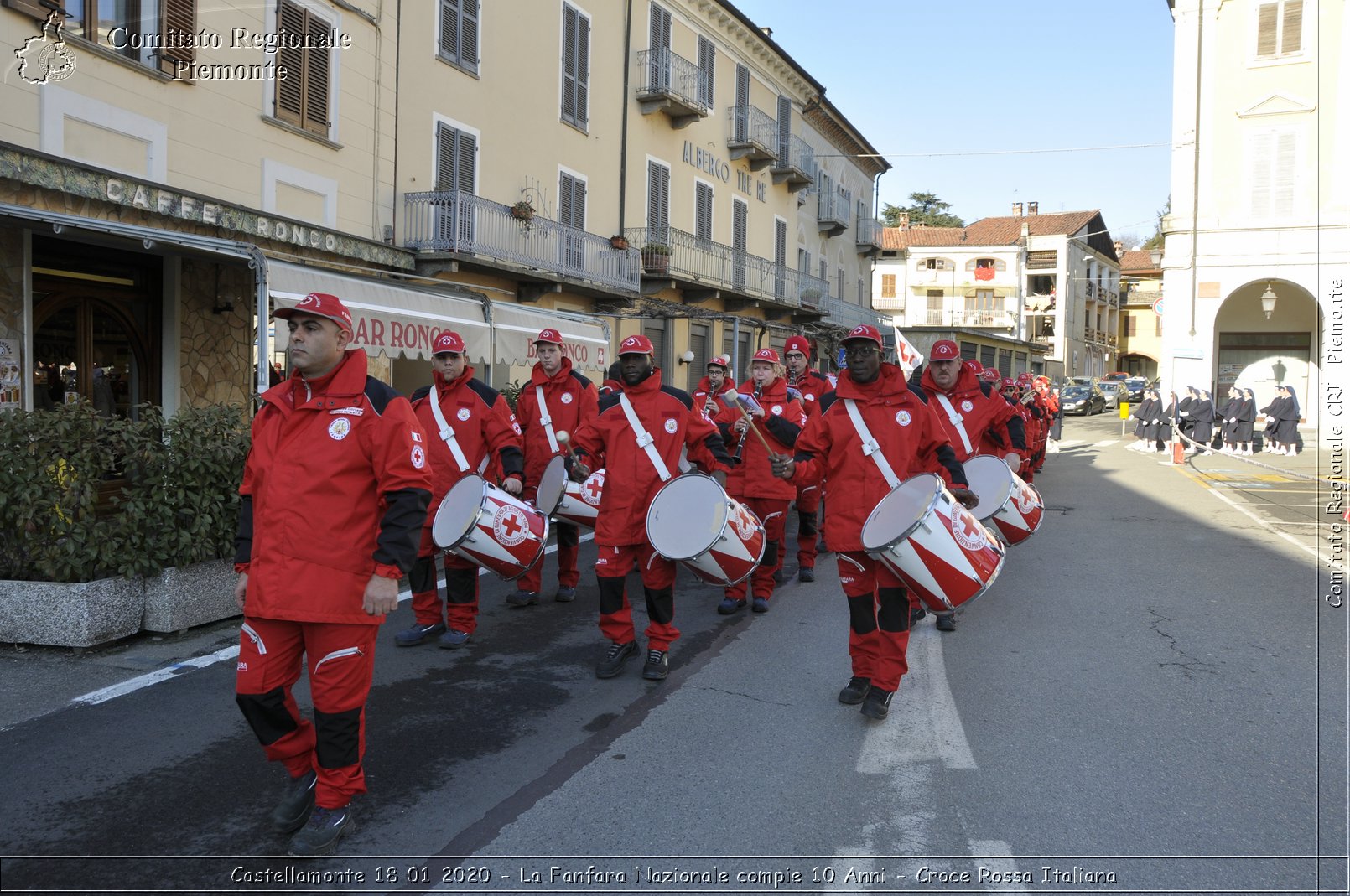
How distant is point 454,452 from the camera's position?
6.62 m

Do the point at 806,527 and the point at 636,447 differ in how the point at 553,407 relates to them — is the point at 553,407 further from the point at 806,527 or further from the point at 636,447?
the point at 806,527

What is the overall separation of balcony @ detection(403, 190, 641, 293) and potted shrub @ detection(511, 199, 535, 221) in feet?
0.21

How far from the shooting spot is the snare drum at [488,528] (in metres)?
6.02

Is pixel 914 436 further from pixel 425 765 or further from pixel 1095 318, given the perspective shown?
pixel 1095 318

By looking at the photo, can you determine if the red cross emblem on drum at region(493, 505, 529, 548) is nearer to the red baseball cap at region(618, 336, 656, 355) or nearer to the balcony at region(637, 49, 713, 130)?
the red baseball cap at region(618, 336, 656, 355)

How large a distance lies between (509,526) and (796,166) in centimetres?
2863

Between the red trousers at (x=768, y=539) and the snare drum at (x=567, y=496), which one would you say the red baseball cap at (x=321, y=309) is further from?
the red trousers at (x=768, y=539)

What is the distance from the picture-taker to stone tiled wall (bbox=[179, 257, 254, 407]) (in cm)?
1280

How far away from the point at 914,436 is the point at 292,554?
3.32 metres

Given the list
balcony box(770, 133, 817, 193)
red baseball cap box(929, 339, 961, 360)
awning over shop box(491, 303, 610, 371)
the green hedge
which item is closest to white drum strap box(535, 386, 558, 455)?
the green hedge

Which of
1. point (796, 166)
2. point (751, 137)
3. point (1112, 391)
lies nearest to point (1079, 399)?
point (1112, 391)

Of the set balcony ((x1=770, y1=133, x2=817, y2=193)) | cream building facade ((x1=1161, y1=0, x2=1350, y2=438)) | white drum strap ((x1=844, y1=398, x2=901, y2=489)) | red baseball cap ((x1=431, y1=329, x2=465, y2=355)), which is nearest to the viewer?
white drum strap ((x1=844, y1=398, x2=901, y2=489))

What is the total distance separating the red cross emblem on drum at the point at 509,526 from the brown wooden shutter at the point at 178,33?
901 centimetres

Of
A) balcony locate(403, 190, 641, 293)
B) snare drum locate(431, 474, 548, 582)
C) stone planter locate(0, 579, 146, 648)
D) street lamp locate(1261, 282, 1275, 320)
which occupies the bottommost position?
stone planter locate(0, 579, 146, 648)
